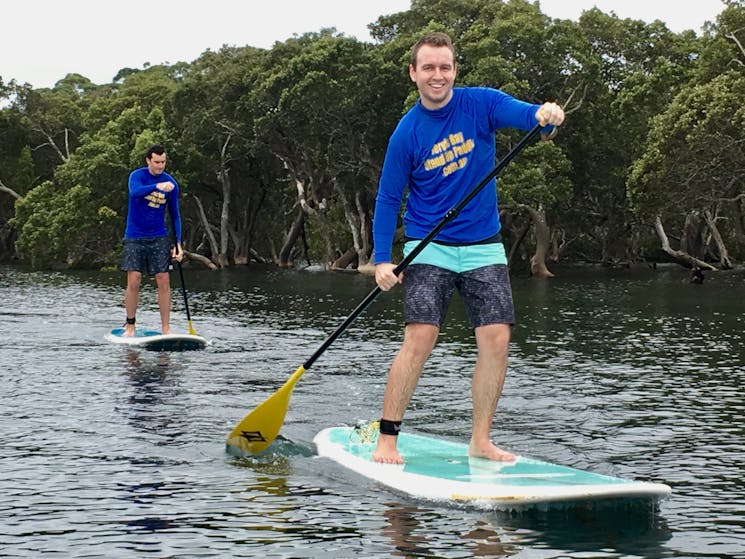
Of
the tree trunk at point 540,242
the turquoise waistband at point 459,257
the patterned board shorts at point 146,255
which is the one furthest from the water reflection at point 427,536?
the tree trunk at point 540,242

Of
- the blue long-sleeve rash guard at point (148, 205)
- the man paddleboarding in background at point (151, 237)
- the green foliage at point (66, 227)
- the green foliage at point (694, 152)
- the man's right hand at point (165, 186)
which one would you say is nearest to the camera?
the man's right hand at point (165, 186)

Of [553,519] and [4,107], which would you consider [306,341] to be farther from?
[4,107]

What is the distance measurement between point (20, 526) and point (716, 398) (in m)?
6.83

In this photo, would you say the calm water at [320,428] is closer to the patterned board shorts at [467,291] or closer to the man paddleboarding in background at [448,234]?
the man paddleboarding in background at [448,234]

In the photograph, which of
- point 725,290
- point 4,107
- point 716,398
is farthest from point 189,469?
point 4,107

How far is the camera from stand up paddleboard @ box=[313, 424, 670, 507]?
626 centimetres

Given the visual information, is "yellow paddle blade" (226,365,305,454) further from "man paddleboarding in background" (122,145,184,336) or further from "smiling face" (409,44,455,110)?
"man paddleboarding in background" (122,145,184,336)

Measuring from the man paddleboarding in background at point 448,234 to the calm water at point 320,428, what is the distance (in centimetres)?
74

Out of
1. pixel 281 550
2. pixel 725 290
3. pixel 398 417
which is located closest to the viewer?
pixel 281 550

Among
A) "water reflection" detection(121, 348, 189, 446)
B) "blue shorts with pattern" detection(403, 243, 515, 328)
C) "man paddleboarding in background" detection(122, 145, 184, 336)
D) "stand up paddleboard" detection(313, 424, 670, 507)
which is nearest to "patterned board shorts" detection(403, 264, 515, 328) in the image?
"blue shorts with pattern" detection(403, 243, 515, 328)

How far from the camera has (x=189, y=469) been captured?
299 inches

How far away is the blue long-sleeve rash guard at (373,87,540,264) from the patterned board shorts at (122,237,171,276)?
8479 millimetres

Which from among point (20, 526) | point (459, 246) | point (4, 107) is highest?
point (4, 107)

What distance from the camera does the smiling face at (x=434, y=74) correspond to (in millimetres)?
7270
